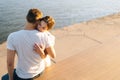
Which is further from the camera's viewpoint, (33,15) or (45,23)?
(45,23)

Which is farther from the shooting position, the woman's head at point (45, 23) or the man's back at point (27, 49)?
the woman's head at point (45, 23)

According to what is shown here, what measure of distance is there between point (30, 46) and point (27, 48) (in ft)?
0.13

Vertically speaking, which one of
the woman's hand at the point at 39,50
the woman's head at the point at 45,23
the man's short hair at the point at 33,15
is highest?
the man's short hair at the point at 33,15

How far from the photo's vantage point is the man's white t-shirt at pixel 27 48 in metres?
2.52

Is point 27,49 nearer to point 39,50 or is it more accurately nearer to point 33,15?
point 39,50

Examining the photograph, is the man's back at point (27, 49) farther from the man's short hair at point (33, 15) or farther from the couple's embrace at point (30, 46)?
the man's short hair at point (33, 15)

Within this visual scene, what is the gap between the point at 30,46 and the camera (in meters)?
2.59

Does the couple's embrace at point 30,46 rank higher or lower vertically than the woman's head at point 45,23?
lower

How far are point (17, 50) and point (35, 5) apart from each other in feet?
29.2

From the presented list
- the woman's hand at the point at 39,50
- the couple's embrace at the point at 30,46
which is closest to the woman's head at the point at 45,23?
the couple's embrace at the point at 30,46

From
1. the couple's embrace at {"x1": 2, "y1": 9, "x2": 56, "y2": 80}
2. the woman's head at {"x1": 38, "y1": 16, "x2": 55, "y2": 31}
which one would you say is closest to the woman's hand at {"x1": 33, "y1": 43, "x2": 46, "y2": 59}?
the couple's embrace at {"x1": 2, "y1": 9, "x2": 56, "y2": 80}

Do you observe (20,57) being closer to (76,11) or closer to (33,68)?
(33,68)

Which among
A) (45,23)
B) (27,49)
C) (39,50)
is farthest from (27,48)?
(45,23)

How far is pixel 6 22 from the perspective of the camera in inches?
341
